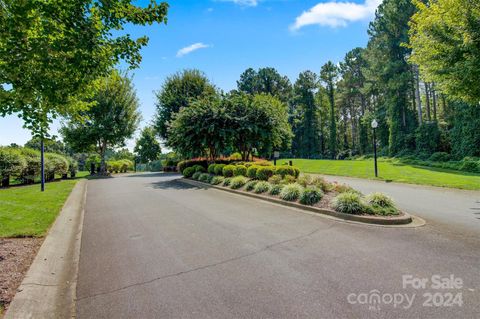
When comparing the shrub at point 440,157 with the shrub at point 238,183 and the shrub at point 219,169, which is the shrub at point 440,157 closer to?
the shrub at point 219,169

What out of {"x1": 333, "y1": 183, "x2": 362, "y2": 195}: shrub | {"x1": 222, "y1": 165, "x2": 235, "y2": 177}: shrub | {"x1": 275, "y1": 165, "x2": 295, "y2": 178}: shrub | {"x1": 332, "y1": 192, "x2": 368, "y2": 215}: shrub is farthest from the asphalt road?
{"x1": 222, "y1": 165, "x2": 235, "y2": 177}: shrub

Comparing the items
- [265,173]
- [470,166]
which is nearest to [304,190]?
[265,173]

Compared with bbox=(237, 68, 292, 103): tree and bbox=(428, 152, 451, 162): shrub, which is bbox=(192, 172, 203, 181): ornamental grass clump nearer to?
bbox=(428, 152, 451, 162): shrub

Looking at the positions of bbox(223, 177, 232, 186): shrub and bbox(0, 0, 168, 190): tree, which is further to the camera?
bbox(223, 177, 232, 186): shrub

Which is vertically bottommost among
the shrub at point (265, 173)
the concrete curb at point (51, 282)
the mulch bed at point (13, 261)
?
the concrete curb at point (51, 282)

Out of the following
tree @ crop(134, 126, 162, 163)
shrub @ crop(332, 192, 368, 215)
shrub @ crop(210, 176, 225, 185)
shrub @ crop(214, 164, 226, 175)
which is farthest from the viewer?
tree @ crop(134, 126, 162, 163)

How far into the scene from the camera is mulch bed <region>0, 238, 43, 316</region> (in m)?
3.39

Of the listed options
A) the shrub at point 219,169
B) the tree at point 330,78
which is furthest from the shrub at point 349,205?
the tree at point 330,78

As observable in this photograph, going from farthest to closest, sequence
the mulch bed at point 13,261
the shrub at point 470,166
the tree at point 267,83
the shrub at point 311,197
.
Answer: the tree at point 267,83, the shrub at point 470,166, the shrub at point 311,197, the mulch bed at point 13,261

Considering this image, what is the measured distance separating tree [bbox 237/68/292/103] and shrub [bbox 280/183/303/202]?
45.4 metres

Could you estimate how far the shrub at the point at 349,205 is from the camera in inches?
256

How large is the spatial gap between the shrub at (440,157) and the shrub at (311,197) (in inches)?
912

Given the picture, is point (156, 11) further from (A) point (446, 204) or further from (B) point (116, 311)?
(A) point (446, 204)

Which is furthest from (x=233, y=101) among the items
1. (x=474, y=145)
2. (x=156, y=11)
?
(x=474, y=145)
